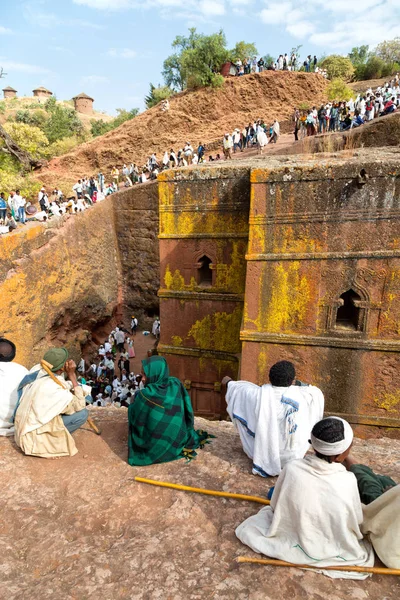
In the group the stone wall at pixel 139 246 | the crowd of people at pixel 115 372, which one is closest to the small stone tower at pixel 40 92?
the stone wall at pixel 139 246

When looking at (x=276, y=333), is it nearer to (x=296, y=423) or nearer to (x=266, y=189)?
(x=266, y=189)

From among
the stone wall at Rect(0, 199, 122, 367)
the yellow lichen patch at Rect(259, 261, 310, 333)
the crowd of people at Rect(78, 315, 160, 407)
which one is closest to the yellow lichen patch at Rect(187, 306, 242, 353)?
the yellow lichen patch at Rect(259, 261, 310, 333)

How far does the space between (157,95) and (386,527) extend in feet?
97.7

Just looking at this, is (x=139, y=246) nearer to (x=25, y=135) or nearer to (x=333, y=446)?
(x=25, y=135)

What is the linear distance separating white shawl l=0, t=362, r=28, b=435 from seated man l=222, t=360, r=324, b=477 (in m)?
2.31

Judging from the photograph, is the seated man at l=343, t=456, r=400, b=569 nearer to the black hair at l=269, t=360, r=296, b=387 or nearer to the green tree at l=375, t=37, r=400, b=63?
the black hair at l=269, t=360, r=296, b=387

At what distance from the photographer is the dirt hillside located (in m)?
22.1

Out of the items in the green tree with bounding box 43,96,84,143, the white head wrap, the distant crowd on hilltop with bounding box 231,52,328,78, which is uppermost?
the distant crowd on hilltop with bounding box 231,52,328,78

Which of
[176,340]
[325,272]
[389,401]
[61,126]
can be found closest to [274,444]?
[325,272]

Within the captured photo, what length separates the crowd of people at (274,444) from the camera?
210cm

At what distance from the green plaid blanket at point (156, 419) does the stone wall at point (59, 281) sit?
7.57m

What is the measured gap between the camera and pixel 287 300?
256 inches

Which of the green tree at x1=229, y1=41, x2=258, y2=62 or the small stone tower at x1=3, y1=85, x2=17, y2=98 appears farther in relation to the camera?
the small stone tower at x1=3, y1=85, x2=17, y2=98

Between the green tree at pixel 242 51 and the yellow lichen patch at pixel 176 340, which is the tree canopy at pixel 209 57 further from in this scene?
the yellow lichen patch at pixel 176 340
